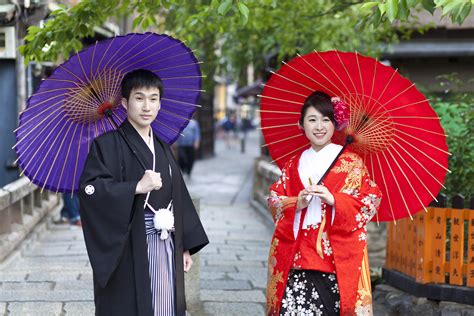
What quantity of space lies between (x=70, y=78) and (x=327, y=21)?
6530mm

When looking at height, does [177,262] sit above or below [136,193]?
below

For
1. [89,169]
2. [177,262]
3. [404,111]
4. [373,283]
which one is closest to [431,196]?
[404,111]

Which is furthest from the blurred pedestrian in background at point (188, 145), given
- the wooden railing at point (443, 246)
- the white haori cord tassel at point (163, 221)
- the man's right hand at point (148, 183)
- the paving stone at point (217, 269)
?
the man's right hand at point (148, 183)

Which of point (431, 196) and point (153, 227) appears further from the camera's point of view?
point (431, 196)

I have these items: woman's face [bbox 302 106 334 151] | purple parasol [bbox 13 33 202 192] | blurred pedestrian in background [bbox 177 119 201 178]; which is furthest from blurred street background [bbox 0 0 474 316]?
blurred pedestrian in background [bbox 177 119 201 178]

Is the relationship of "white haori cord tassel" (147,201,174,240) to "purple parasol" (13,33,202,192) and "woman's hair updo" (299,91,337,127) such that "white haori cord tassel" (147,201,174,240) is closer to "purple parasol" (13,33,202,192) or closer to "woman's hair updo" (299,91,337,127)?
"purple parasol" (13,33,202,192)

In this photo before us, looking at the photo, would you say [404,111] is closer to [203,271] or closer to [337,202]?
[337,202]

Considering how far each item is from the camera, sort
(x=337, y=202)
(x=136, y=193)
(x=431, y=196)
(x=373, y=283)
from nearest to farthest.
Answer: (x=136, y=193) → (x=337, y=202) → (x=431, y=196) → (x=373, y=283)

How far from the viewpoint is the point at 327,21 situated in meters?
9.85

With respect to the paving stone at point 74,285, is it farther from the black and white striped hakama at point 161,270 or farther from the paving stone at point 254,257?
the black and white striped hakama at point 161,270

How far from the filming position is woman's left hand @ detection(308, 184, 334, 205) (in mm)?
3668

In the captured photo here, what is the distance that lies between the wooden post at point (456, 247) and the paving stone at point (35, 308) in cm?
303

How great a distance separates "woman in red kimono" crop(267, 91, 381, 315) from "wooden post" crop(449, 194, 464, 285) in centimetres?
161

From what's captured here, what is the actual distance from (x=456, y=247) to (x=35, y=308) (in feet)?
10.8
